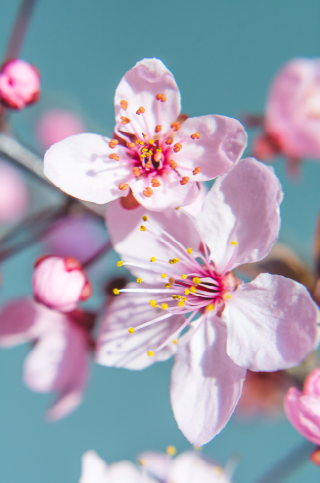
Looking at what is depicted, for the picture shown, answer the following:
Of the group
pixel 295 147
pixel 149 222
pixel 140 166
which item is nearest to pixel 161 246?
pixel 149 222

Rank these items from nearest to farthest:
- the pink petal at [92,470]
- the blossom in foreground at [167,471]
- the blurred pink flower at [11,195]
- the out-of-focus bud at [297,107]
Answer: the pink petal at [92,470]
the blossom in foreground at [167,471]
the out-of-focus bud at [297,107]
the blurred pink flower at [11,195]

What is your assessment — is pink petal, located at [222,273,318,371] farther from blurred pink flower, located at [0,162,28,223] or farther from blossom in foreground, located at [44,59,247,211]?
blurred pink flower, located at [0,162,28,223]

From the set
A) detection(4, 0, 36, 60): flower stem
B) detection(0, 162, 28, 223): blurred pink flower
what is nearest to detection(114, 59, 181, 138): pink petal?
detection(4, 0, 36, 60): flower stem

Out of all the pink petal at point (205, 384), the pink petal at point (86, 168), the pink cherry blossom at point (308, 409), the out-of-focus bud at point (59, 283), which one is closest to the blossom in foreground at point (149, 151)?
the pink petal at point (86, 168)

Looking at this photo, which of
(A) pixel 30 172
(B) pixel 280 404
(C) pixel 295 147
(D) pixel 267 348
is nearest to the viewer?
(D) pixel 267 348

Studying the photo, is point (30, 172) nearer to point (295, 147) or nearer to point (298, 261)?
point (298, 261)

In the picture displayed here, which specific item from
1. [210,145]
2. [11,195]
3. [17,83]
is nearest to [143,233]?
[210,145]

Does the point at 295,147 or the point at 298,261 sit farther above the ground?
the point at 295,147

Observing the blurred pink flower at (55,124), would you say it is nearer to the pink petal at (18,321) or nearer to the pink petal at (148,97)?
the pink petal at (18,321)
